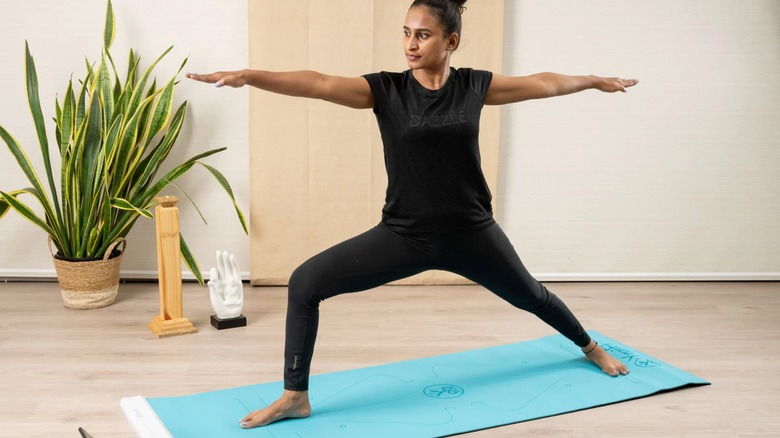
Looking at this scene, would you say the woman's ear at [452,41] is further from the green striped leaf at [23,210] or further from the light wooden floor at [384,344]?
the green striped leaf at [23,210]

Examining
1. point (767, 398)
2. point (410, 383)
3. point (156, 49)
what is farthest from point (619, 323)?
point (156, 49)

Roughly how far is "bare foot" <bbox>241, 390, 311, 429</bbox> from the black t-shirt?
1.93ft

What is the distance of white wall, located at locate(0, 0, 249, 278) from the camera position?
3.89 m

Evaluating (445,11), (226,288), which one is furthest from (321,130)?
(445,11)

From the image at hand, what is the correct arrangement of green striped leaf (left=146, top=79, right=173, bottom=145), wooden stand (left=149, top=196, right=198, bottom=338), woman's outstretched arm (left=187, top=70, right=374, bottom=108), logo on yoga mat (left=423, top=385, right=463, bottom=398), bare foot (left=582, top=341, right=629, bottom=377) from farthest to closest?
green striped leaf (left=146, top=79, right=173, bottom=145) → wooden stand (left=149, top=196, right=198, bottom=338) → bare foot (left=582, top=341, right=629, bottom=377) → logo on yoga mat (left=423, top=385, right=463, bottom=398) → woman's outstretched arm (left=187, top=70, right=374, bottom=108)

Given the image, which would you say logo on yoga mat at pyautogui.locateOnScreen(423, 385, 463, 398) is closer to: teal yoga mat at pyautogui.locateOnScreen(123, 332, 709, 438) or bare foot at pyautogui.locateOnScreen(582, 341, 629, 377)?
teal yoga mat at pyautogui.locateOnScreen(123, 332, 709, 438)

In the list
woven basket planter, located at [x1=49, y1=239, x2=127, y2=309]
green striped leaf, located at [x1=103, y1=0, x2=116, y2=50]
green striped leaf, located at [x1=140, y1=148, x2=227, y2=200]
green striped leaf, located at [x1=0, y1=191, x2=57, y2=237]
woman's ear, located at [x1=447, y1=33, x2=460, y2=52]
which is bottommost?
woven basket planter, located at [x1=49, y1=239, x2=127, y2=309]

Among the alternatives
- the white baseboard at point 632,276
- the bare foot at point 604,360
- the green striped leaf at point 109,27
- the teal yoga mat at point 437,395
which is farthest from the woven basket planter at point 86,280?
the bare foot at point 604,360

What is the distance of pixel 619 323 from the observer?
359cm

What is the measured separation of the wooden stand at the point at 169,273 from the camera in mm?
3311

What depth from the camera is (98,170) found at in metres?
3.56

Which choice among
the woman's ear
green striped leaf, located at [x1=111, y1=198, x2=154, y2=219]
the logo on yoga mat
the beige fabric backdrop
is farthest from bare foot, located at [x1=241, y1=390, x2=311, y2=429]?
the beige fabric backdrop

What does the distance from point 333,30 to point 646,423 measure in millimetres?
2319

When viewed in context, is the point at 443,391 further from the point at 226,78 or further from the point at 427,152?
the point at 226,78
